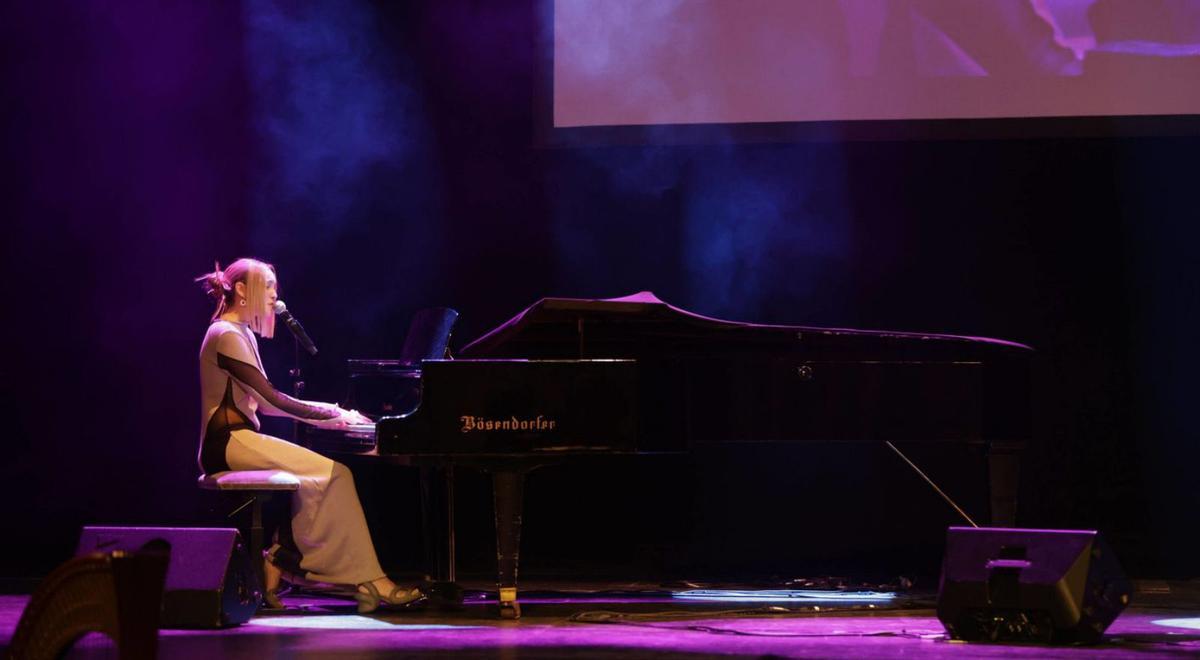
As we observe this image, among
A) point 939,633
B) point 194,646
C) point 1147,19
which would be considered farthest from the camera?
point 1147,19

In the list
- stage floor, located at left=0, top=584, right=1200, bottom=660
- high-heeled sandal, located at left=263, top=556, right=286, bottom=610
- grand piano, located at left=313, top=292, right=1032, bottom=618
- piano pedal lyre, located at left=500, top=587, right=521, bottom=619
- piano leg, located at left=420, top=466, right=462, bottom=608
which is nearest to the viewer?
stage floor, located at left=0, top=584, right=1200, bottom=660

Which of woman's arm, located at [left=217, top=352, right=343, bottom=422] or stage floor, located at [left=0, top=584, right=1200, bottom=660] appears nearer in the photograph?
stage floor, located at [left=0, top=584, right=1200, bottom=660]

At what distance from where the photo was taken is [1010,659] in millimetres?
3262

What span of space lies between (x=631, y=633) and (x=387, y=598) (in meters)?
1.02

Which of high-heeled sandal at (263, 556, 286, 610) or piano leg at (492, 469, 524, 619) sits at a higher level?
piano leg at (492, 469, 524, 619)

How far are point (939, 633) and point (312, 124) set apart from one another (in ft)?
11.9

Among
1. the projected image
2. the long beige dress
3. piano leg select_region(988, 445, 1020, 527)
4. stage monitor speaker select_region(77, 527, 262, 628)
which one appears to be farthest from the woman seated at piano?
piano leg select_region(988, 445, 1020, 527)

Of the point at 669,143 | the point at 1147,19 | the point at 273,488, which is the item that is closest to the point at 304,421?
the point at 273,488

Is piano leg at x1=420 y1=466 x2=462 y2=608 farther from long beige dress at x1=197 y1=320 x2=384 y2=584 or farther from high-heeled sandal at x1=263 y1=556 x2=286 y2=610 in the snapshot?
high-heeled sandal at x1=263 y1=556 x2=286 y2=610

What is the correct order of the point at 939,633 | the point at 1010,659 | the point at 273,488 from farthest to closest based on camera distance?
the point at 273,488, the point at 939,633, the point at 1010,659

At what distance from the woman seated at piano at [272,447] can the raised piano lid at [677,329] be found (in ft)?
2.44

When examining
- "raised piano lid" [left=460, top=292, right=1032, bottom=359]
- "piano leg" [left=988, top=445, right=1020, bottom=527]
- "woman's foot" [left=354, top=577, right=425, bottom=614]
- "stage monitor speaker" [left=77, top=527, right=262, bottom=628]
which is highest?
"raised piano lid" [left=460, top=292, right=1032, bottom=359]

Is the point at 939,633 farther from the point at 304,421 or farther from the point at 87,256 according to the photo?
the point at 87,256

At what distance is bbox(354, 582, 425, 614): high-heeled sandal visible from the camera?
4.45 m
